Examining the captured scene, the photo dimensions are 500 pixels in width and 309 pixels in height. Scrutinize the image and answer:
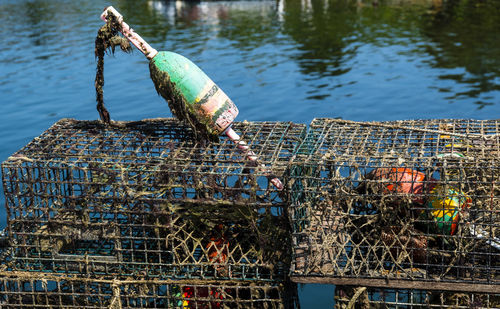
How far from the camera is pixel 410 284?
201 inches

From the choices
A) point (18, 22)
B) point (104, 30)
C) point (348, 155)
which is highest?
point (104, 30)

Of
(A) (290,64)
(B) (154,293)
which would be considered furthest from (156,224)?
(A) (290,64)

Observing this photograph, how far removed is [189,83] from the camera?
5879 millimetres

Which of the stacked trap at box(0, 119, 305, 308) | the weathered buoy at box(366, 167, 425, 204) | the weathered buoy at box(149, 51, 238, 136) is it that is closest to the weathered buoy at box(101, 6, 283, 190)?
the weathered buoy at box(149, 51, 238, 136)

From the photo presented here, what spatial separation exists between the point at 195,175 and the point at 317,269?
1290mm

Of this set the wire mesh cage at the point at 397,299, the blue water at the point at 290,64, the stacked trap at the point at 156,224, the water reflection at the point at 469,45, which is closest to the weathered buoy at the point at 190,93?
the stacked trap at the point at 156,224

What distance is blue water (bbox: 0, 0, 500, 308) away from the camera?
16.3 metres

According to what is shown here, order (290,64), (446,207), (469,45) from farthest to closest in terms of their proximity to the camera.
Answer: (469,45) → (290,64) → (446,207)

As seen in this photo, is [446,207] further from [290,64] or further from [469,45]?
[469,45]

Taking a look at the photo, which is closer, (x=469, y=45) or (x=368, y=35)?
(x=469, y=45)

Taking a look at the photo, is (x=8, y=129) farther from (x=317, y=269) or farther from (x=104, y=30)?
(x=317, y=269)

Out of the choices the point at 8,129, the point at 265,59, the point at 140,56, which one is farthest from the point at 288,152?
the point at 140,56

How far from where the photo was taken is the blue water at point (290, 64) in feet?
53.6

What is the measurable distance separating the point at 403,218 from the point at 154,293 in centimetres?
228
